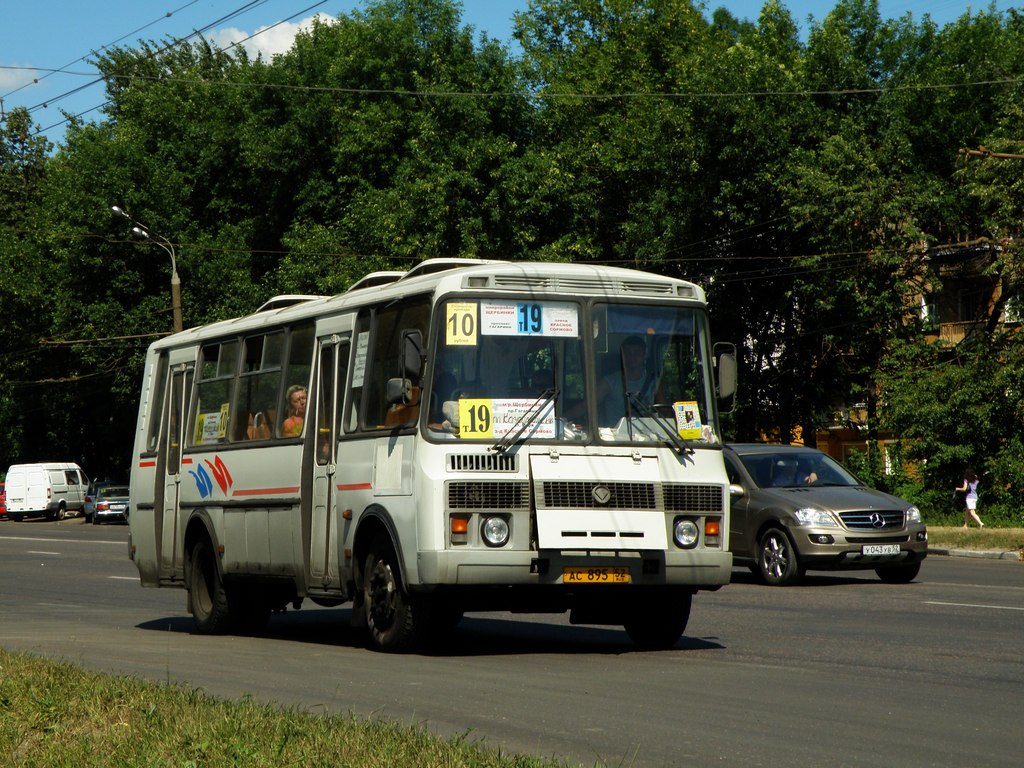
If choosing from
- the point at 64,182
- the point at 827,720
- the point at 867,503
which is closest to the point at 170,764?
the point at 827,720

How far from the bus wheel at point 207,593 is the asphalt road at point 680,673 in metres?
0.39

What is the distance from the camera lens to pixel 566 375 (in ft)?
39.4

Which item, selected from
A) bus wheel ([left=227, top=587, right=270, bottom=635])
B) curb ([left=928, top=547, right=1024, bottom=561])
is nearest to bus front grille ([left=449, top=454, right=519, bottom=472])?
bus wheel ([left=227, top=587, right=270, bottom=635])

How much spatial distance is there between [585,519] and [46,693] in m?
4.23

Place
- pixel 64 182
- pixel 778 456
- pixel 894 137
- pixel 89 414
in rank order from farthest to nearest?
pixel 89 414 → pixel 64 182 → pixel 894 137 → pixel 778 456

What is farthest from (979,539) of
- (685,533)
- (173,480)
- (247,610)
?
(685,533)

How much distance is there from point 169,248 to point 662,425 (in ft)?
128

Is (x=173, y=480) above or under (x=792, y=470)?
under

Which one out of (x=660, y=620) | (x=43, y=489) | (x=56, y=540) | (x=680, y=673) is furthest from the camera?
(x=43, y=489)

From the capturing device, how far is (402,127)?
2010 inches

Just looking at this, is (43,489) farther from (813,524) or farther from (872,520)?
(872,520)

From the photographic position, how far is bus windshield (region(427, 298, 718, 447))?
1184 cm

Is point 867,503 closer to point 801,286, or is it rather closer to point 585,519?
point 585,519

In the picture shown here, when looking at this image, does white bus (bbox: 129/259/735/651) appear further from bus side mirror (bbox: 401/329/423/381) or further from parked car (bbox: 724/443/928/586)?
parked car (bbox: 724/443/928/586)
